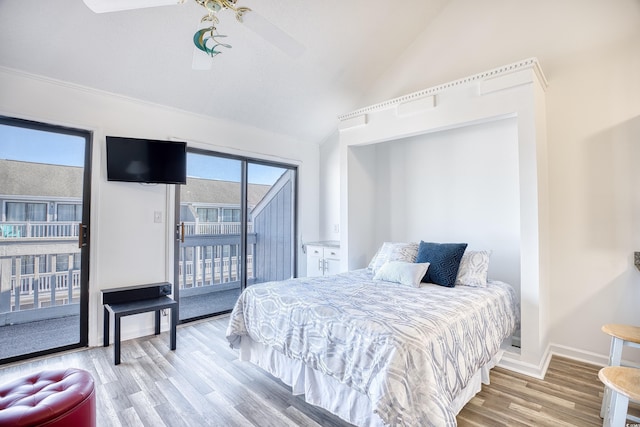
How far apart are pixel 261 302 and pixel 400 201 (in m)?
2.44

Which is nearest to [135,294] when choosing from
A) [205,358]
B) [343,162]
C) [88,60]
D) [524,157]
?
[205,358]

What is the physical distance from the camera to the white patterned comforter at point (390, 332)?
1.50 metres

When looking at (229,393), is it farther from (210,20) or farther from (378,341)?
(210,20)

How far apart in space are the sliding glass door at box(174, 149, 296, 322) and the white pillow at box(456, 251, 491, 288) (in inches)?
103

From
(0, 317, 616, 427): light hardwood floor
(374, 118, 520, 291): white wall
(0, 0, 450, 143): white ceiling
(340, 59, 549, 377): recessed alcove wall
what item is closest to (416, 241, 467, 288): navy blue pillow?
(340, 59, 549, 377): recessed alcove wall

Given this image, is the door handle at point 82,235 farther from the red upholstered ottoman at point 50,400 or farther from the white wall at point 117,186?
the red upholstered ottoman at point 50,400

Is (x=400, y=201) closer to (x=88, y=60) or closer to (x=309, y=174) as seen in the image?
(x=309, y=174)

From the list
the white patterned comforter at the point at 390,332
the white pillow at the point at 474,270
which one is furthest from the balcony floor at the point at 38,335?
the white pillow at the point at 474,270

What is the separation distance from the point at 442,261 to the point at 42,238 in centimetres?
370

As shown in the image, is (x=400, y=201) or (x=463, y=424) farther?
(x=400, y=201)

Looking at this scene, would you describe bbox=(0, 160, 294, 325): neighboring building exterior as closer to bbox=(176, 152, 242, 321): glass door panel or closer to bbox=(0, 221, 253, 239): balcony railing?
bbox=(0, 221, 253, 239): balcony railing

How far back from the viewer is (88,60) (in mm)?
2758

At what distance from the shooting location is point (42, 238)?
285 cm

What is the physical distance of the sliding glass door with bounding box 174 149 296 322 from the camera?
382cm
